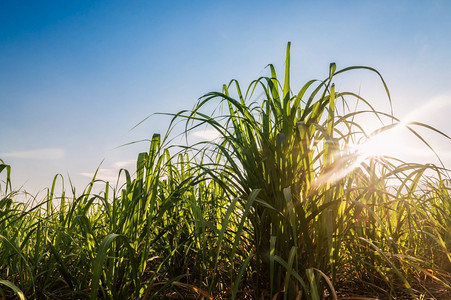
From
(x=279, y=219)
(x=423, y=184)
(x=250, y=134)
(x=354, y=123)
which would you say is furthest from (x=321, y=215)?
(x=423, y=184)

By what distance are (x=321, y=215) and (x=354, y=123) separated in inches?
19.6

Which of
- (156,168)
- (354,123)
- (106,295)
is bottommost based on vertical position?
(106,295)

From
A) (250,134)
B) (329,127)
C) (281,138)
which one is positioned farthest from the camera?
(250,134)

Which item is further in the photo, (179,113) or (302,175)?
(179,113)

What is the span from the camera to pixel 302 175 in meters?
1.12

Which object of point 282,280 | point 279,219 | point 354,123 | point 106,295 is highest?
point 354,123

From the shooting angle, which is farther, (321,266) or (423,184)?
(423,184)

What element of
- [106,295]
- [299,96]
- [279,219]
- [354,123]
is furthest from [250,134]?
[106,295]

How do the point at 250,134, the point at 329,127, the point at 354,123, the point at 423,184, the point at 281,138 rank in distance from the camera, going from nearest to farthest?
the point at 281,138 → the point at 329,127 → the point at 250,134 → the point at 354,123 → the point at 423,184

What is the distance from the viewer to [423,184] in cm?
242

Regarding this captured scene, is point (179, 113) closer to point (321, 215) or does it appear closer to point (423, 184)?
point (321, 215)

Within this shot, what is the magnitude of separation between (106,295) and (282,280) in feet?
1.97

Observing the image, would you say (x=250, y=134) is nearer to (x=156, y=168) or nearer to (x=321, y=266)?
(x=156, y=168)

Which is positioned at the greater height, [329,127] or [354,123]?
[354,123]
